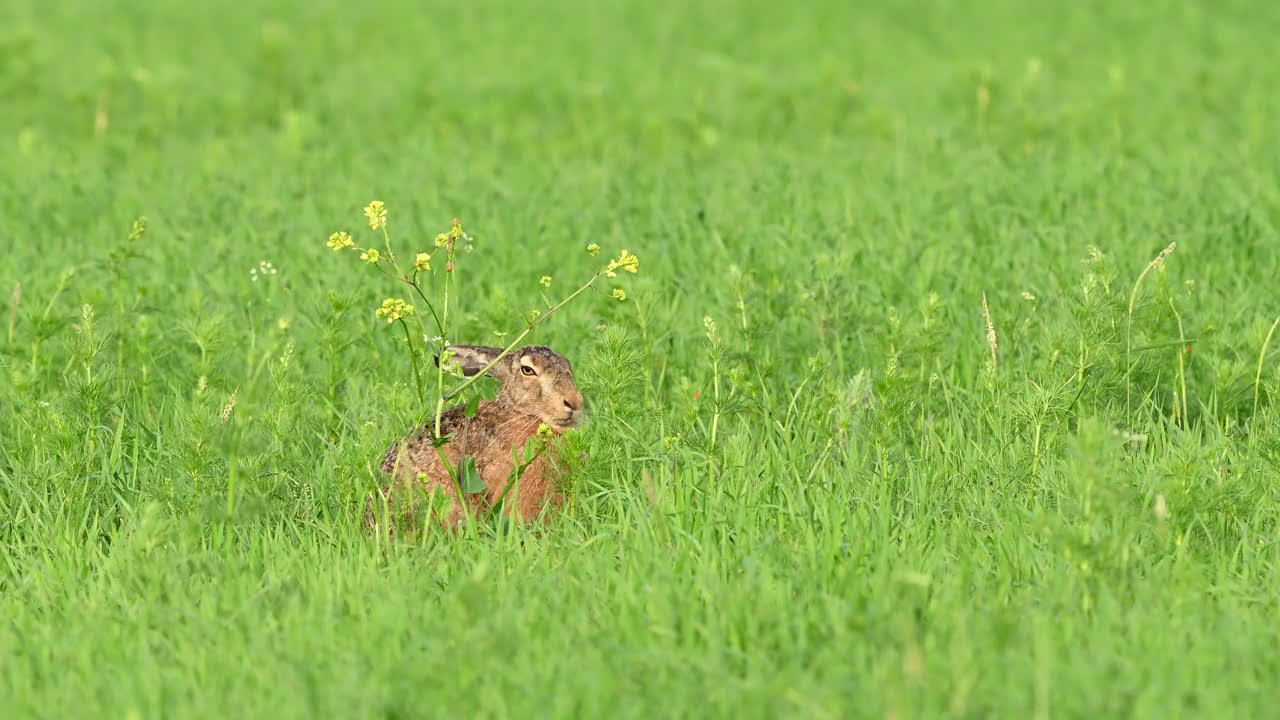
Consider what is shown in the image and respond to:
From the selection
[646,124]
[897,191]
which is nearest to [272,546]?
[897,191]

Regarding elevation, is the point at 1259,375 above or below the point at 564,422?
below

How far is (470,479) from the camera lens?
5.85m

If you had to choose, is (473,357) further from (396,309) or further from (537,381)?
(396,309)

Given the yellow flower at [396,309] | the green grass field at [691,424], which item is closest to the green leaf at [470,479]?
the green grass field at [691,424]

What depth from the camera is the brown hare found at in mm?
5922

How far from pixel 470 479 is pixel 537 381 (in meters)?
0.43

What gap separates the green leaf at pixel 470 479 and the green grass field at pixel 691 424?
0.17m

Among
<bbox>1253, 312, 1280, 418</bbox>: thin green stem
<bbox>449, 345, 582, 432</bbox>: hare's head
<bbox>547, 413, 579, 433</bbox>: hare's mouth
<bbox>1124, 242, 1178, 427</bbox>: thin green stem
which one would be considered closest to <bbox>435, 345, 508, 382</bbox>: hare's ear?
<bbox>449, 345, 582, 432</bbox>: hare's head

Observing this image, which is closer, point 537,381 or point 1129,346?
point 537,381

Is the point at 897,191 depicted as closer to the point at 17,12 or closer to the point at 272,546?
the point at 272,546

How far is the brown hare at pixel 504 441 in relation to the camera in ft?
19.4

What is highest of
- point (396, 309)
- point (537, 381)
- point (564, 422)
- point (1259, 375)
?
point (396, 309)

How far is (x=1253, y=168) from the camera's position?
1037 centimetres

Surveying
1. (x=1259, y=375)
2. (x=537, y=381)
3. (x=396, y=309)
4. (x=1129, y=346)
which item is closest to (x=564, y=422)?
(x=537, y=381)
